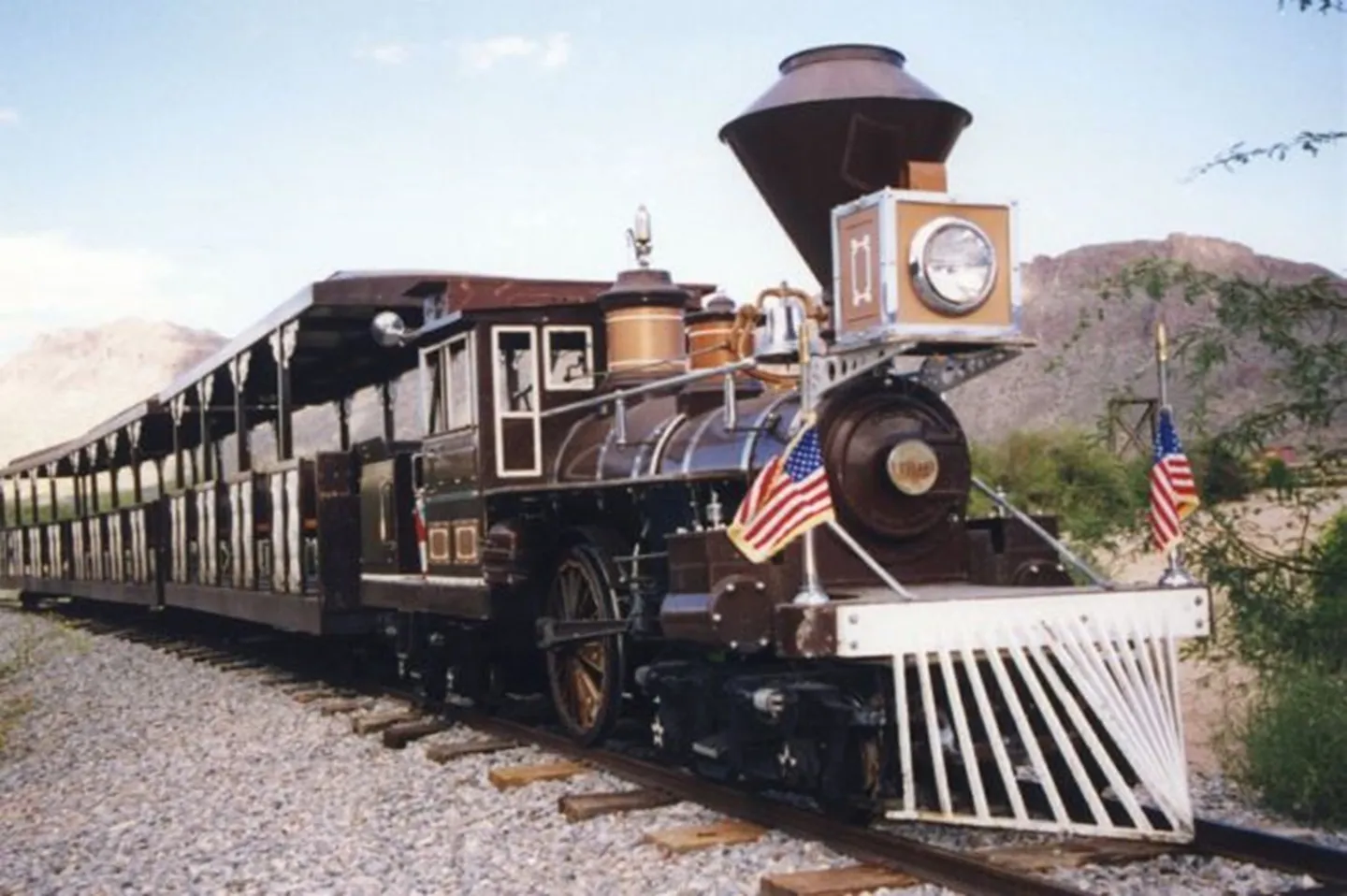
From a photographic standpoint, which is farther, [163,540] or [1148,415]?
[163,540]

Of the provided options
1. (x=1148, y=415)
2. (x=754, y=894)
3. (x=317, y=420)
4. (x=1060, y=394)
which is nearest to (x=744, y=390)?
(x=1148, y=415)

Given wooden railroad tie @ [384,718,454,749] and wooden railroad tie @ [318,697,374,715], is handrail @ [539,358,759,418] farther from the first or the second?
wooden railroad tie @ [318,697,374,715]

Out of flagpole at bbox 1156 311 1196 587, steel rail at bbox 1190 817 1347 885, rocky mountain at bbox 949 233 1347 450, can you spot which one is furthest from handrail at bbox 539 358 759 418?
rocky mountain at bbox 949 233 1347 450

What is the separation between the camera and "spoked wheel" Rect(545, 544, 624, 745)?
27.8ft

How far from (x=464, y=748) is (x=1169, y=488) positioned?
4.37 meters

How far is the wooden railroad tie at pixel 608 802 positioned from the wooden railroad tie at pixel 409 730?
253cm

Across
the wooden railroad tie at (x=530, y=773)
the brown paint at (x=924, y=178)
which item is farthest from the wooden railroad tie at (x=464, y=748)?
the brown paint at (x=924, y=178)

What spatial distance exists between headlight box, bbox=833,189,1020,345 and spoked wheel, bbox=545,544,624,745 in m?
2.51

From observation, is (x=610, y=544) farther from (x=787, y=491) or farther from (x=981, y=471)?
(x=981, y=471)

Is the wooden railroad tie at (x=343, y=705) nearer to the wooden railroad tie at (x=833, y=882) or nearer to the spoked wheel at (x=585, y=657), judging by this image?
the spoked wheel at (x=585, y=657)

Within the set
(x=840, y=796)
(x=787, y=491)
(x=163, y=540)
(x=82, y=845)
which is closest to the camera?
(x=787, y=491)

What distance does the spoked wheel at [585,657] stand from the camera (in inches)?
333

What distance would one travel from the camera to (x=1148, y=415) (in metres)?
8.09

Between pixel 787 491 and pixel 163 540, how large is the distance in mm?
14290
